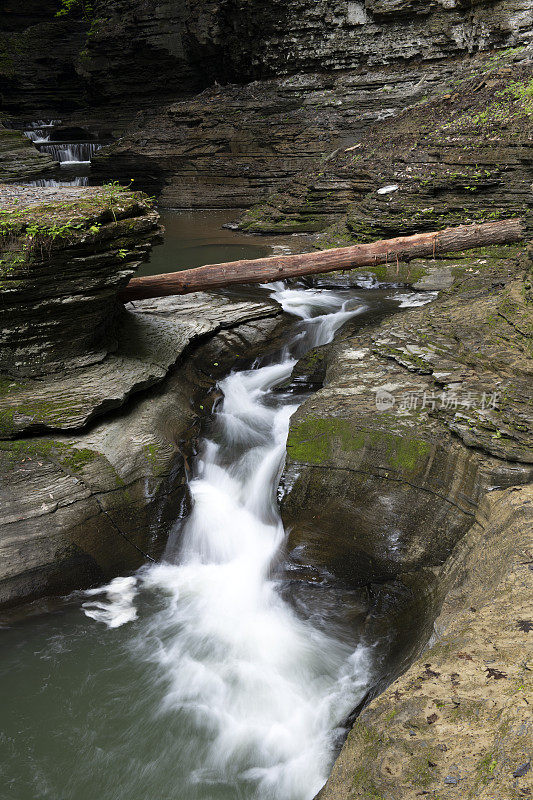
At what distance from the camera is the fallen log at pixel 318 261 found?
743 centimetres

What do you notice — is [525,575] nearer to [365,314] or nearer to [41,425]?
[41,425]

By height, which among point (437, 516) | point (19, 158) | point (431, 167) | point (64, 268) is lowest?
point (437, 516)

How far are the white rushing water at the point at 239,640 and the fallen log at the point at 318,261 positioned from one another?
5.74 ft

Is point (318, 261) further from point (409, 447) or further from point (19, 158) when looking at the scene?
point (19, 158)

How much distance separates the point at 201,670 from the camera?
15.9 feet

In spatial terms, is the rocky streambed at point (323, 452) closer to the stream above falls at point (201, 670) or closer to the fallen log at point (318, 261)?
the stream above falls at point (201, 670)

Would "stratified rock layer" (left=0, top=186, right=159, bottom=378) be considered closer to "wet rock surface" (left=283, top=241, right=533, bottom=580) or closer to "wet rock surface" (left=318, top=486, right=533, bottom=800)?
"wet rock surface" (left=283, top=241, right=533, bottom=580)

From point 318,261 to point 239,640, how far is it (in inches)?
208

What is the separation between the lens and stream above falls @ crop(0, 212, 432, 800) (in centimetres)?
402

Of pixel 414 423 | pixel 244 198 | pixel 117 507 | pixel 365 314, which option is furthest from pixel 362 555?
pixel 244 198

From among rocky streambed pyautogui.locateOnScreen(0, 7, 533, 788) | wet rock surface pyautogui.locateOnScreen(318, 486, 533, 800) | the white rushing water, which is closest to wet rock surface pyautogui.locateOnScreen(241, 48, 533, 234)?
rocky streambed pyautogui.locateOnScreen(0, 7, 533, 788)

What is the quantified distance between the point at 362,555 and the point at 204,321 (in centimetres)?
412

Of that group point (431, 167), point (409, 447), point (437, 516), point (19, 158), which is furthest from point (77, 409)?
point (19, 158)

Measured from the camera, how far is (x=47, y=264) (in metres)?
5.53
